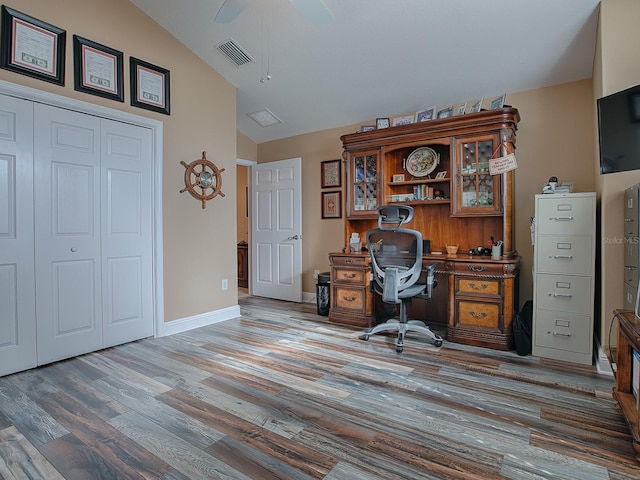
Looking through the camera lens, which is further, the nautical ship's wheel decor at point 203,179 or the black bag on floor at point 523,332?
the nautical ship's wheel decor at point 203,179

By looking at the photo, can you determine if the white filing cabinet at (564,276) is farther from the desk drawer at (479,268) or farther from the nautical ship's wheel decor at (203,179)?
the nautical ship's wheel decor at (203,179)

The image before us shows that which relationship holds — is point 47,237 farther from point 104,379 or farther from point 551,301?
point 551,301

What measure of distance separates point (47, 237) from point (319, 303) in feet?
9.09

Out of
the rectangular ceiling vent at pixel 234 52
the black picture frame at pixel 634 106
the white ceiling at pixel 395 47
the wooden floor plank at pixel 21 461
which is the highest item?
the rectangular ceiling vent at pixel 234 52

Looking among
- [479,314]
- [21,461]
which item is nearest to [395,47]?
[479,314]

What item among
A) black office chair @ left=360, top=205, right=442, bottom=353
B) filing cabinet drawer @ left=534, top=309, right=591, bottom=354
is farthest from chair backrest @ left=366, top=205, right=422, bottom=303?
filing cabinet drawer @ left=534, top=309, right=591, bottom=354

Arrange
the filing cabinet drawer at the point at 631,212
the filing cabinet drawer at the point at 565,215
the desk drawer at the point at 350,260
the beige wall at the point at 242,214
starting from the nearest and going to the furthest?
the filing cabinet drawer at the point at 631,212
the filing cabinet drawer at the point at 565,215
the desk drawer at the point at 350,260
the beige wall at the point at 242,214

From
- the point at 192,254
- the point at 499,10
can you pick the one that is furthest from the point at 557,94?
the point at 192,254

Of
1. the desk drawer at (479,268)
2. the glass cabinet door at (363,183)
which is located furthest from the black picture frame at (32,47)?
the desk drawer at (479,268)

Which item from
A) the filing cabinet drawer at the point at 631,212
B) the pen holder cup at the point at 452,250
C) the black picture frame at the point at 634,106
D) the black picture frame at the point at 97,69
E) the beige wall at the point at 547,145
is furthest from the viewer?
the pen holder cup at the point at 452,250

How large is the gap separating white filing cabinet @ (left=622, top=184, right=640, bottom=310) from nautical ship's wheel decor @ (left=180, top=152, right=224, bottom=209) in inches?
142

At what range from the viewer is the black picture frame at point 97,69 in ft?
9.39

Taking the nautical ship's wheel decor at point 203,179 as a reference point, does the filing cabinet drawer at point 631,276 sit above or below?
below

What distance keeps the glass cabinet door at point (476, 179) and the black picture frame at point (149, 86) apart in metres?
2.96
